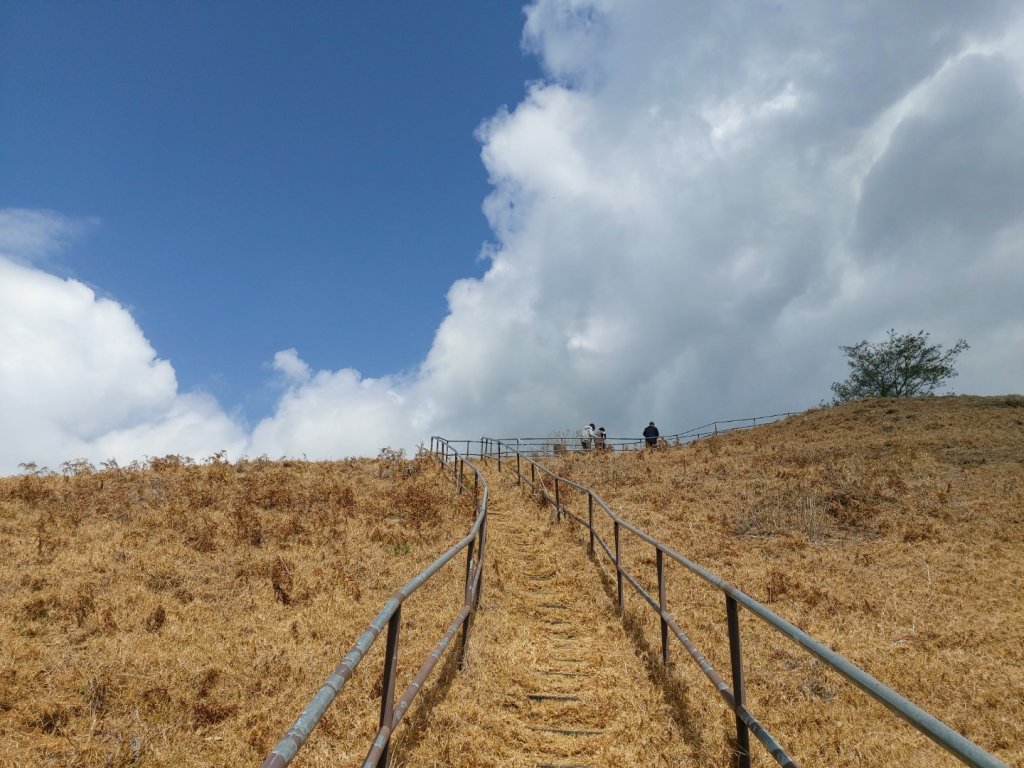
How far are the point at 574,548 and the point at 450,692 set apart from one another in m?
7.02

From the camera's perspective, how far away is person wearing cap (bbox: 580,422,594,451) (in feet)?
109

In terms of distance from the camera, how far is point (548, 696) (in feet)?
20.5

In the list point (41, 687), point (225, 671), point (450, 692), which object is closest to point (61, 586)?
point (41, 687)

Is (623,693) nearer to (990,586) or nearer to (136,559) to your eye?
(990,586)

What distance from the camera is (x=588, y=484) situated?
21.0 metres

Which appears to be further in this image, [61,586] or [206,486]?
[206,486]

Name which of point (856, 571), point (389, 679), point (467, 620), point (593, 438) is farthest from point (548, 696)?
point (593, 438)

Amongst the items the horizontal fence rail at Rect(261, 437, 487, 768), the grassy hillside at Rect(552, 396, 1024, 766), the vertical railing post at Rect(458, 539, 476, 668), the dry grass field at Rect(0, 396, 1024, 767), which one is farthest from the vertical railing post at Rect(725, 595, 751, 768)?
the vertical railing post at Rect(458, 539, 476, 668)

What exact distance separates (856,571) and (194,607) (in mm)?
11589

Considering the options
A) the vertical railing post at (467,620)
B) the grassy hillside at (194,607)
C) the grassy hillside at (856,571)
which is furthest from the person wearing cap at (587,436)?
the vertical railing post at (467,620)

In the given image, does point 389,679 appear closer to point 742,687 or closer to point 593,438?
point 742,687

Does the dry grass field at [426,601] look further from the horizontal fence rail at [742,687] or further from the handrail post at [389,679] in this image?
the handrail post at [389,679]

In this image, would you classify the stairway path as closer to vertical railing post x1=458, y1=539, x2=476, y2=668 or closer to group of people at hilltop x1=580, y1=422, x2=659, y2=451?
vertical railing post x1=458, y1=539, x2=476, y2=668

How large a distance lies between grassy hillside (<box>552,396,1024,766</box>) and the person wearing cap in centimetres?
839
